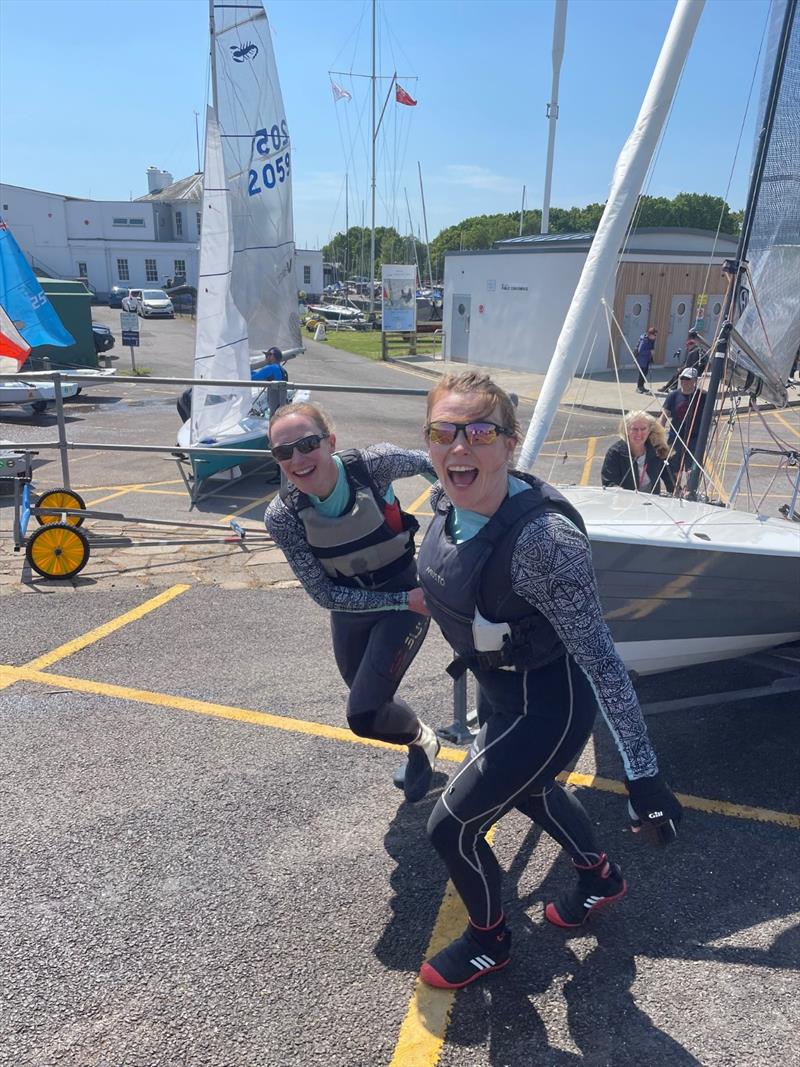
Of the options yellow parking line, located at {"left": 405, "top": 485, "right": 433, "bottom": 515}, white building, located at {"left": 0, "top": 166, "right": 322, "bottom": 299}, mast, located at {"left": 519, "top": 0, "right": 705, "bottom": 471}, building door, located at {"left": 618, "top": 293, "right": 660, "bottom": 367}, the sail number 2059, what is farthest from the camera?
white building, located at {"left": 0, "top": 166, "right": 322, "bottom": 299}

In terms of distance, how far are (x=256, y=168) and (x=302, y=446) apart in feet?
34.4

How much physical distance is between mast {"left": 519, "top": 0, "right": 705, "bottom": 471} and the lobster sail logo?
8.43 meters

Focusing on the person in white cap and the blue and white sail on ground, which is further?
the blue and white sail on ground

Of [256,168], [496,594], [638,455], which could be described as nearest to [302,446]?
[496,594]

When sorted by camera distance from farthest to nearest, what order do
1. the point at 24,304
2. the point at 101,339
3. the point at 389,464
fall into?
the point at 101,339
the point at 24,304
the point at 389,464

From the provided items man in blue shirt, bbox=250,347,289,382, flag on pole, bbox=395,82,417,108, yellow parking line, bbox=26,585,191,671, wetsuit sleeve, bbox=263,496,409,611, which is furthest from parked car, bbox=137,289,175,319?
wetsuit sleeve, bbox=263,496,409,611

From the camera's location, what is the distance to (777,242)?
17.4ft

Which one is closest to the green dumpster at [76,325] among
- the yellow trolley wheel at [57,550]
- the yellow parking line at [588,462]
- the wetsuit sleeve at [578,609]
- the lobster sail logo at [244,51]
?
the lobster sail logo at [244,51]

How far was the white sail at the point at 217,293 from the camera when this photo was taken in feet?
35.3

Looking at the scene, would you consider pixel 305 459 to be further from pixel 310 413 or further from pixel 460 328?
pixel 460 328

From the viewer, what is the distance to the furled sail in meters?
5.02

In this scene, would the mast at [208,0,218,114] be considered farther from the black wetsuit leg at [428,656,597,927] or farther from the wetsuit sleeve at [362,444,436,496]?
the black wetsuit leg at [428,656,597,927]

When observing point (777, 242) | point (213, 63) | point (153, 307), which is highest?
point (213, 63)

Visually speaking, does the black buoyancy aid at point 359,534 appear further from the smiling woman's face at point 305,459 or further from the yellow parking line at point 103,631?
the yellow parking line at point 103,631
